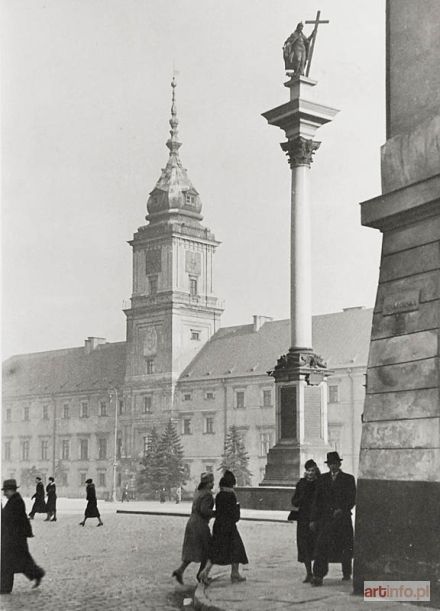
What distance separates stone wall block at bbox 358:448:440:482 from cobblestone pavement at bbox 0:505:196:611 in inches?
99.2

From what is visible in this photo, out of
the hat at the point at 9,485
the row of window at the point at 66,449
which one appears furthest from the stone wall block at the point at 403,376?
the row of window at the point at 66,449

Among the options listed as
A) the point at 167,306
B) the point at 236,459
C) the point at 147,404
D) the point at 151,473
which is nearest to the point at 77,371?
the point at 147,404

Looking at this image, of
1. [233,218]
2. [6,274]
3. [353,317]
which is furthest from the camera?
[353,317]

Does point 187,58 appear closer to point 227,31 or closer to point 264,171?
point 227,31

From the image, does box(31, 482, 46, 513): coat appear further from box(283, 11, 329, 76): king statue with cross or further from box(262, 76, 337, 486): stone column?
box(283, 11, 329, 76): king statue with cross

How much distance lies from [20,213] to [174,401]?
2279 inches

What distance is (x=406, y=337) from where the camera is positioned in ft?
29.0

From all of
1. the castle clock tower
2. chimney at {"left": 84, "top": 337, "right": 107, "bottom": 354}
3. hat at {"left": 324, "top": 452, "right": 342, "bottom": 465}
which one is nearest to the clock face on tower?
the castle clock tower

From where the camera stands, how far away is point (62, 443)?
7406 cm

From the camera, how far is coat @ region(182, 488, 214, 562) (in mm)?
10672

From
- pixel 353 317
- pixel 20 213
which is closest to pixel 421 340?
pixel 20 213

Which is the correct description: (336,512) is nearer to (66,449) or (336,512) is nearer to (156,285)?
(156,285)

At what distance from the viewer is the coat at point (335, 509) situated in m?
10.1

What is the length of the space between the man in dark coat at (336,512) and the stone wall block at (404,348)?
65.1 inches
